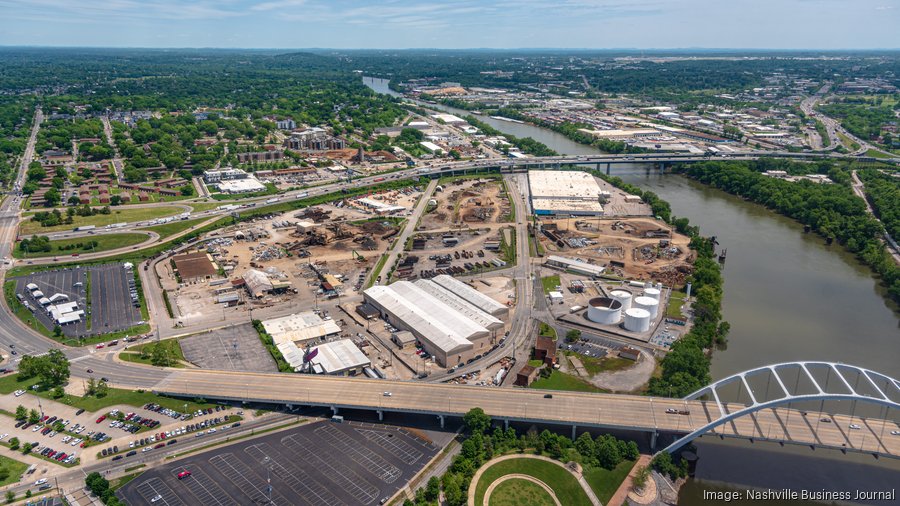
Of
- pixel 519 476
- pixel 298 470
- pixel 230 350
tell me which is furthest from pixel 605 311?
pixel 230 350

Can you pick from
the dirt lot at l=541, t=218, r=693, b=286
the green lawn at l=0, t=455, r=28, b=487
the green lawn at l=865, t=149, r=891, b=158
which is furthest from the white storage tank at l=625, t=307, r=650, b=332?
the green lawn at l=865, t=149, r=891, b=158

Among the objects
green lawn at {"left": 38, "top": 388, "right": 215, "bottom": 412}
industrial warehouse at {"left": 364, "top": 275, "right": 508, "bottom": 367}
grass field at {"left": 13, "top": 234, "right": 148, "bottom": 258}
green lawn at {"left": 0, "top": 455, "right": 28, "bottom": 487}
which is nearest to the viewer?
green lawn at {"left": 0, "top": 455, "right": 28, "bottom": 487}

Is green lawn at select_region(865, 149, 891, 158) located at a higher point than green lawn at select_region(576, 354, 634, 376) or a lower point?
lower

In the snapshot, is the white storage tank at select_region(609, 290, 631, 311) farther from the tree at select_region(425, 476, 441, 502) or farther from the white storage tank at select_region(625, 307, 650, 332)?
the tree at select_region(425, 476, 441, 502)

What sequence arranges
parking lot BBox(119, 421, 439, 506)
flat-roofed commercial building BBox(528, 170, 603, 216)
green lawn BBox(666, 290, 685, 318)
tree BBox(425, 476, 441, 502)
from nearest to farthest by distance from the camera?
tree BBox(425, 476, 441, 502) < parking lot BBox(119, 421, 439, 506) < green lawn BBox(666, 290, 685, 318) < flat-roofed commercial building BBox(528, 170, 603, 216)

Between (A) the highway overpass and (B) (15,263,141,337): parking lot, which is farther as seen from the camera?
(B) (15,263,141,337): parking lot

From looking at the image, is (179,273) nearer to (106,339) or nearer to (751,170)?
(106,339)
